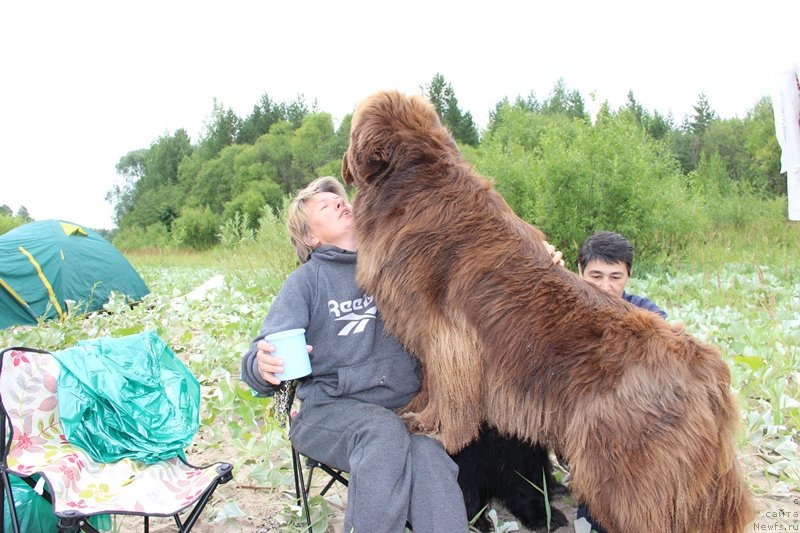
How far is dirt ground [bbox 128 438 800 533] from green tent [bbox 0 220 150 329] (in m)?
4.93

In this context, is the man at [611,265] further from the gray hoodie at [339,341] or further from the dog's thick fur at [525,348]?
the gray hoodie at [339,341]

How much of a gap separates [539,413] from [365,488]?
0.59m

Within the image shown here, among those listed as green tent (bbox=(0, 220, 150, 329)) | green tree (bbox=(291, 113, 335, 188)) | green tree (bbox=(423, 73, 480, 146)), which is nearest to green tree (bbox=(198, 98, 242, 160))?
green tree (bbox=(291, 113, 335, 188))

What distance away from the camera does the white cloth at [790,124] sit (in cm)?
321

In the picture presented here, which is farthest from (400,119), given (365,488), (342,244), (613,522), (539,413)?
(613,522)

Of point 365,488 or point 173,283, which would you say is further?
point 173,283

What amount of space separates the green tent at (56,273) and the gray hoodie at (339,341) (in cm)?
563

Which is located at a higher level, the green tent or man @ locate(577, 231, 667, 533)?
man @ locate(577, 231, 667, 533)

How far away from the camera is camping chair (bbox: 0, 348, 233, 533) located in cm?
194

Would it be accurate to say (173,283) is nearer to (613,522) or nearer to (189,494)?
(189,494)

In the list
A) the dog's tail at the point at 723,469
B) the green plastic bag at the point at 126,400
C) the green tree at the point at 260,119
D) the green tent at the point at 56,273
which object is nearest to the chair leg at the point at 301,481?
the green plastic bag at the point at 126,400

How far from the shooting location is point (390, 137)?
204 centimetres

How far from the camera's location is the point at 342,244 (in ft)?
8.32

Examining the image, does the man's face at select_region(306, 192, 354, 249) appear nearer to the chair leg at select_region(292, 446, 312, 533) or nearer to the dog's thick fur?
the dog's thick fur
